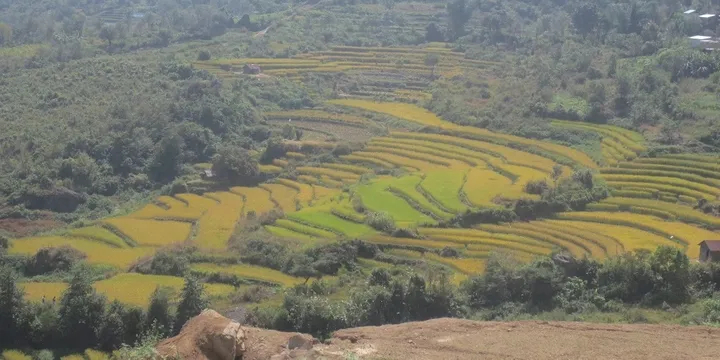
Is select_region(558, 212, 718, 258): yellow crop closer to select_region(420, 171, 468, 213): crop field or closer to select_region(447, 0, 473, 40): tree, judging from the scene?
select_region(420, 171, 468, 213): crop field

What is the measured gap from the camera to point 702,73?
56812mm

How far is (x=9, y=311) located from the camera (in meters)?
26.3

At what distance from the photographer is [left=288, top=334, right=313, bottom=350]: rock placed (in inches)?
673

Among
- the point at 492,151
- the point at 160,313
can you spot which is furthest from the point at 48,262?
the point at 492,151

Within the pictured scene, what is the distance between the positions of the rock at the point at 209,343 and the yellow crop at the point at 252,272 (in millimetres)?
14659

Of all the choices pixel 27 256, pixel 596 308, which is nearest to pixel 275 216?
pixel 27 256

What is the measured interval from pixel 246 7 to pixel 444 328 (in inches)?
3527

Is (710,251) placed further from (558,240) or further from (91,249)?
(91,249)

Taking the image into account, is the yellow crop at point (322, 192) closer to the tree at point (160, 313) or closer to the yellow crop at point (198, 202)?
the yellow crop at point (198, 202)

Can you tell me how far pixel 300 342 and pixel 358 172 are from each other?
A: 98.6 feet

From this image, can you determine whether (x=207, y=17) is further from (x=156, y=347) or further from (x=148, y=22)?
(x=156, y=347)

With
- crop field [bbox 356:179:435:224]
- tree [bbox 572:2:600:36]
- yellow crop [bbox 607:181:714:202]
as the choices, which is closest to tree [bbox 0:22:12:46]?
tree [bbox 572:2:600:36]

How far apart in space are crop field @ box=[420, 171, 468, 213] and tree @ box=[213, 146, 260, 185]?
9.11 meters

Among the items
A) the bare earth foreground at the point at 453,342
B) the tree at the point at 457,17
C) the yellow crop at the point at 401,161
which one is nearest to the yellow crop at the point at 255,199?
the yellow crop at the point at 401,161
